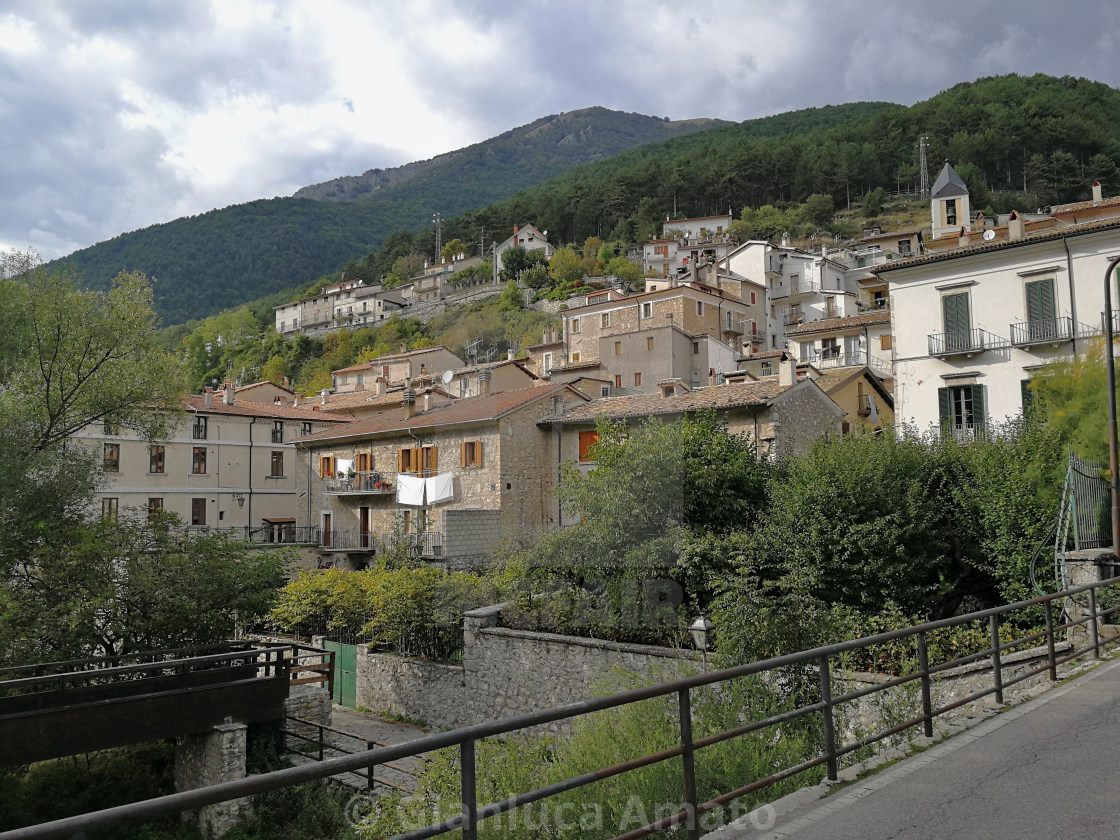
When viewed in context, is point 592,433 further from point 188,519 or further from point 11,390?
point 188,519

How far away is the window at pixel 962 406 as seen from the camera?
25844 mm

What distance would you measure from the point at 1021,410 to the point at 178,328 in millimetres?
123460

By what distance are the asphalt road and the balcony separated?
846 inches

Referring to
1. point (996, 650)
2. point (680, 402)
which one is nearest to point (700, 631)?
point (996, 650)

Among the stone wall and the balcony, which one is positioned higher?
the balcony

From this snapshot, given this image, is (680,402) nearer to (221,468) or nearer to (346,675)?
(346,675)

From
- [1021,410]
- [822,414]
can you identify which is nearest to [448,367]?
[822,414]

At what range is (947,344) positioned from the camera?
26562mm

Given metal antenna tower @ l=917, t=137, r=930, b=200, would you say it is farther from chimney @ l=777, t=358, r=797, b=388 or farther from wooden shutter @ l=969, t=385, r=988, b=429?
chimney @ l=777, t=358, r=797, b=388

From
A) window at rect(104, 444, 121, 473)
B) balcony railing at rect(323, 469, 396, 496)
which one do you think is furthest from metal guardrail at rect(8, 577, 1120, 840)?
window at rect(104, 444, 121, 473)

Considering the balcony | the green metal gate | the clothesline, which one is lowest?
the green metal gate

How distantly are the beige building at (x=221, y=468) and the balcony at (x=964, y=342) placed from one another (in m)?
27.6

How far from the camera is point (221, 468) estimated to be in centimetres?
4206

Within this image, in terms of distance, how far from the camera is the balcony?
25578mm
